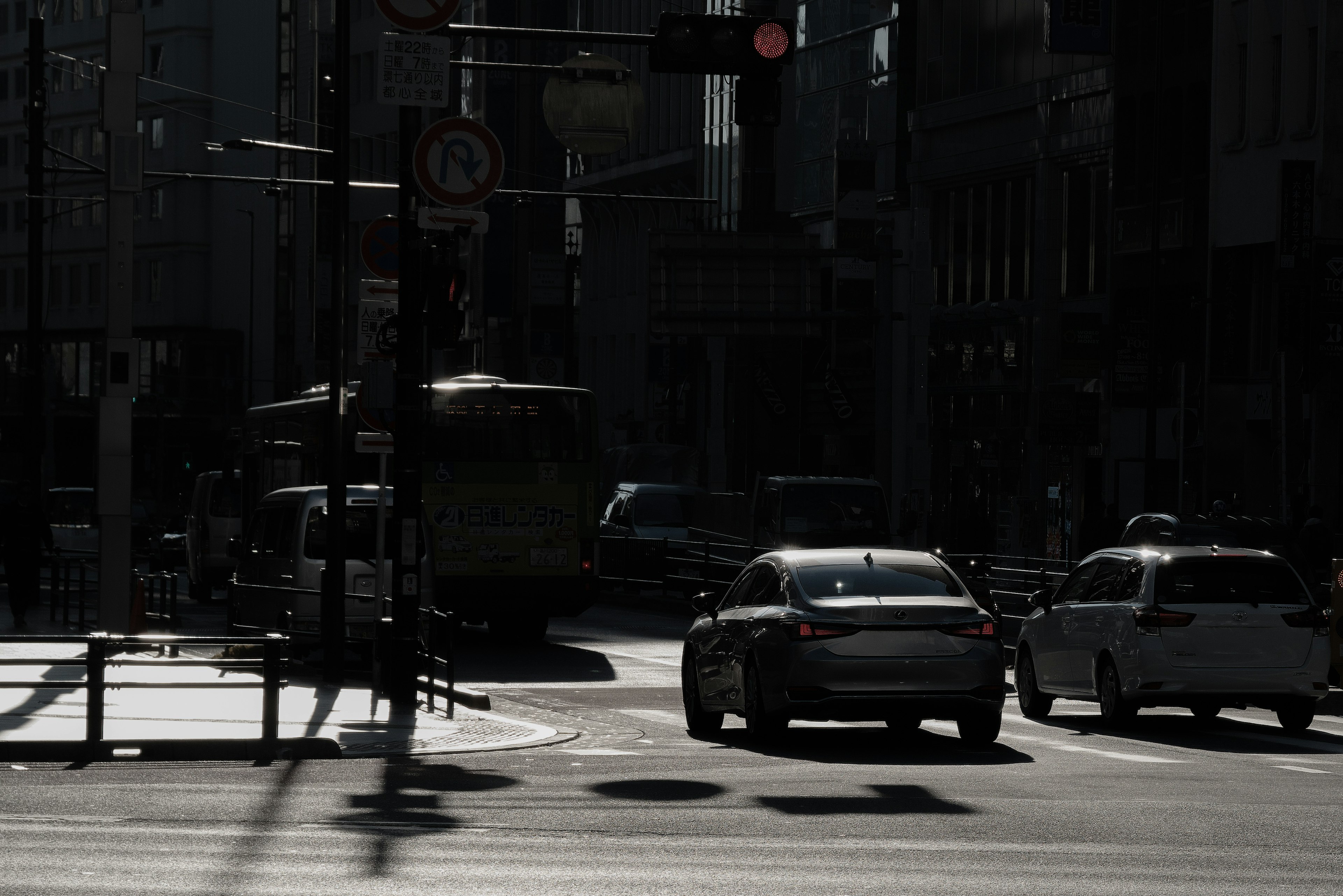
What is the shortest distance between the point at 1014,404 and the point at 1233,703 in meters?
34.9

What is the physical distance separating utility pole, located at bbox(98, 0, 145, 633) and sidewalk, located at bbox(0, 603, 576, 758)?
1.06m

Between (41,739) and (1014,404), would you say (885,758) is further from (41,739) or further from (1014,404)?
(1014,404)

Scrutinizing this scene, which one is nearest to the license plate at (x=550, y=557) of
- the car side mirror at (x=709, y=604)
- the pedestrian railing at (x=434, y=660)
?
the pedestrian railing at (x=434, y=660)

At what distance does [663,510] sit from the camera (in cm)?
4631

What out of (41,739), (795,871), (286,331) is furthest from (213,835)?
(286,331)

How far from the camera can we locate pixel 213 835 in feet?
39.0

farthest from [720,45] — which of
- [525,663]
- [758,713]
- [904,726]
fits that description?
[525,663]

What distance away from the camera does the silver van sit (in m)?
26.1

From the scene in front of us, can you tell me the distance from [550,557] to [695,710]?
12.5 meters

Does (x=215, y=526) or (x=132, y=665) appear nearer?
(x=132, y=665)

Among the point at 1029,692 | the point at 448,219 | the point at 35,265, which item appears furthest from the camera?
the point at 35,265

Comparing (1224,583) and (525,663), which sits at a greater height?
(1224,583)

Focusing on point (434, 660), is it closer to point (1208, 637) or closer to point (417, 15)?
point (417, 15)

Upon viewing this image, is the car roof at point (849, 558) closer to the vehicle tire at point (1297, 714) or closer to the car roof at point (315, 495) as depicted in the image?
the vehicle tire at point (1297, 714)
